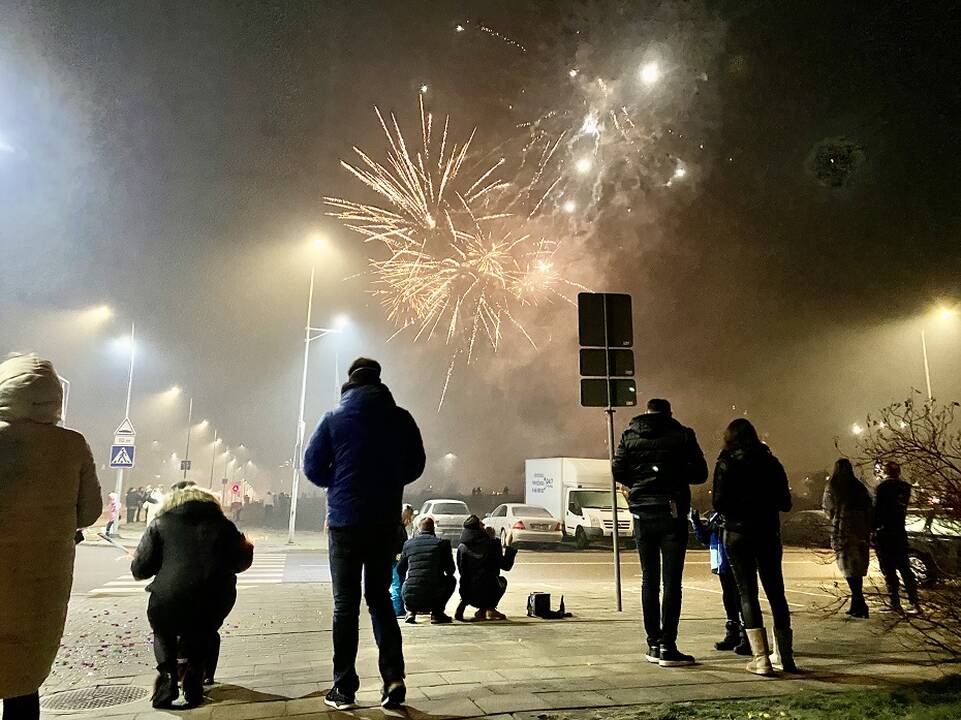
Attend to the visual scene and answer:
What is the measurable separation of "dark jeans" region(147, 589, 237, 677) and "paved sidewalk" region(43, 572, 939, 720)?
0.31 metres

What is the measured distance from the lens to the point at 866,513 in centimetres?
757

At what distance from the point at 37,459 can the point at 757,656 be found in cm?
474

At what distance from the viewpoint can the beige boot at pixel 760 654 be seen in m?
4.96

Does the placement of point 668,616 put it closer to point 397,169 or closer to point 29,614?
point 29,614

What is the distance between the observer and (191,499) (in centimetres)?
484

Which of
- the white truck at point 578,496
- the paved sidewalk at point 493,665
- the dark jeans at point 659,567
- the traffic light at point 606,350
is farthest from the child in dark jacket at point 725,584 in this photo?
the white truck at point 578,496

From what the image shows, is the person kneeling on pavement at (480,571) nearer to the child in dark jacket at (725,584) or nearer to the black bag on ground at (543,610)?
the black bag on ground at (543,610)

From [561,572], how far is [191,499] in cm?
1296

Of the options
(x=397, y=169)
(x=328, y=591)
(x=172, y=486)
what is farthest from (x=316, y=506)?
(x=172, y=486)

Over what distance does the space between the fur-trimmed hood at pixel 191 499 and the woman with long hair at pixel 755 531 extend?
147 inches

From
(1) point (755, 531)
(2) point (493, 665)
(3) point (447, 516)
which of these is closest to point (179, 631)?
(2) point (493, 665)

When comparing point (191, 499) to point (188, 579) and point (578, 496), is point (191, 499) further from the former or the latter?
point (578, 496)

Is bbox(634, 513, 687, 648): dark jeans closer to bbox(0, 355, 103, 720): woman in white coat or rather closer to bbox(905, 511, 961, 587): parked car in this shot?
bbox(905, 511, 961, 587): parked car

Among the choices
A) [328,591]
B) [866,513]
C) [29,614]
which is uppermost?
[866,513]
